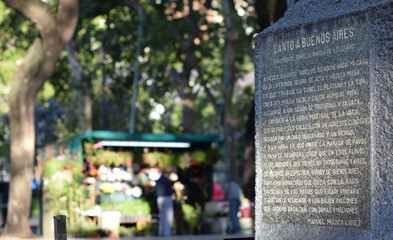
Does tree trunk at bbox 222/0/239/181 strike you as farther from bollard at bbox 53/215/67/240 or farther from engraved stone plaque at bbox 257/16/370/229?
bollard at bbox 53/215/67/240

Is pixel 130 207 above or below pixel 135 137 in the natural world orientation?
below

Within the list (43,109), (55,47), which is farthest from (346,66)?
(43,109)

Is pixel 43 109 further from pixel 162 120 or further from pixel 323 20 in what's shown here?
pixel 323 20

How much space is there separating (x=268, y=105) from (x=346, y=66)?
3.27 ft

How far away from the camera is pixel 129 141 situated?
25625 mm

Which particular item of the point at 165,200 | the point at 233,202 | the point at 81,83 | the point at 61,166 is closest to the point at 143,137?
the point at 61,166

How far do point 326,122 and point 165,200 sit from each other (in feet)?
54.8

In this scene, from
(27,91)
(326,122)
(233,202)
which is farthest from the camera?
(233,202)

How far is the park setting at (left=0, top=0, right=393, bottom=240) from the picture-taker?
22.2ft

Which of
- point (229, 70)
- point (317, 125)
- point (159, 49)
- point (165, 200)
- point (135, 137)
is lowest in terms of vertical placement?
point (165, 200)

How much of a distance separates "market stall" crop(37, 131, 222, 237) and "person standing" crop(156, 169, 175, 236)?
3.91 ft

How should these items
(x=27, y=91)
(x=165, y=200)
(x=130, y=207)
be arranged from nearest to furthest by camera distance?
(x=27, y=91) → (x=165, y=200) → (x=130, y=207)

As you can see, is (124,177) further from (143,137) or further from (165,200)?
(165,200)

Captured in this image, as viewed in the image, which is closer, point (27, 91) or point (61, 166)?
point (27, 91)
